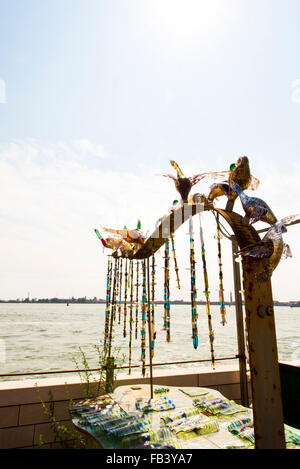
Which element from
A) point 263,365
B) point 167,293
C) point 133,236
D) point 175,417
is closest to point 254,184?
point 263,365

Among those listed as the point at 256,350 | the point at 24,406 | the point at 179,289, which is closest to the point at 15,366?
the point at 24,406

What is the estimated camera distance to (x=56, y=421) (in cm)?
365

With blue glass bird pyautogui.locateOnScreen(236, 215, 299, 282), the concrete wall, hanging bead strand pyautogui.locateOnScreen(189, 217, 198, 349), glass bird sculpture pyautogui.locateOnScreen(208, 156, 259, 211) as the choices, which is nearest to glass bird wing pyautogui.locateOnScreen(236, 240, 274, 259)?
blue glass bird pyautogui.locateOnScreen(236, 215, 299, 282)

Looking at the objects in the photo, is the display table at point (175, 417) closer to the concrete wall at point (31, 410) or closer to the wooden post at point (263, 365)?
the concrete wall at point (31, 410)

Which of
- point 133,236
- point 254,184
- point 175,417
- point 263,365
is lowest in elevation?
point 175,417

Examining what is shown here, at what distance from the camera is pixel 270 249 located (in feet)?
6.27

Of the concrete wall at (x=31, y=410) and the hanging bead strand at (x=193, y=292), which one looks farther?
the concrete wall at (x=31, y=410)

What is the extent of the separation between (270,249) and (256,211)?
0.35 m

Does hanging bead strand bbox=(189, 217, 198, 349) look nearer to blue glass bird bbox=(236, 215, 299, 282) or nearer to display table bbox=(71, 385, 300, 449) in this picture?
display table bbox=(71, 385, 300, 449)

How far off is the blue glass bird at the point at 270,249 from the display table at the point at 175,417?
1546 mm

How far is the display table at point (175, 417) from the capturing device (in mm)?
2385

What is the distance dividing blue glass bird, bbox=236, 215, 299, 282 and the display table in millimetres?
1546

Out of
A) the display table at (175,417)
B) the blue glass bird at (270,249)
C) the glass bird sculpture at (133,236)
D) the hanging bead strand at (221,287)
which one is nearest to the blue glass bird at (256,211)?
the blue glass bird at (270,249)

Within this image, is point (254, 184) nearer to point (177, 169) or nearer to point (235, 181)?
point (235, 181)
